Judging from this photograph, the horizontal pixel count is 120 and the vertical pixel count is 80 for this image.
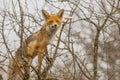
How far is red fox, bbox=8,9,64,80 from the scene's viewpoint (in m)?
6.64

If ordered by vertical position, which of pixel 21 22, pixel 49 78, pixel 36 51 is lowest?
pixel 49 78

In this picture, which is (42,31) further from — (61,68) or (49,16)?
(61,68)

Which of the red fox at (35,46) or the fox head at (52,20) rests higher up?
the fox head at (52,20)

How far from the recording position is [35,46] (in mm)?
7871

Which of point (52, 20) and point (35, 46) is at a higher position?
point (52, 20)

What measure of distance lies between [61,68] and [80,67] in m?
0.47

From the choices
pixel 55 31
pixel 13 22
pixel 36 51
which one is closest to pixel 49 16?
pixel 55 31

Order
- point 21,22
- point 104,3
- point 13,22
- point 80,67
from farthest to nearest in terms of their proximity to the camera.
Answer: point 104,3 < point 80,67 < point 13,22 < point 21,22

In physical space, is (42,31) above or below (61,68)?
above

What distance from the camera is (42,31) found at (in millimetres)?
8172

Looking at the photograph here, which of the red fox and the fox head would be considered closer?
the red fox

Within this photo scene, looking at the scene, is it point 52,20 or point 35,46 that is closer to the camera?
point 35,46

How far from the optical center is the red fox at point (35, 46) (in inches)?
262

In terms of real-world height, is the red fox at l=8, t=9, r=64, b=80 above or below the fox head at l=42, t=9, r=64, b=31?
below
